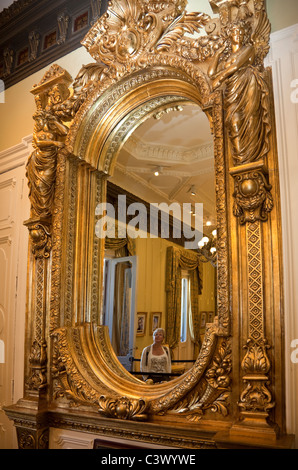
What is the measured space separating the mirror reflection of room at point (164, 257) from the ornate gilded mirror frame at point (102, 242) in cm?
11

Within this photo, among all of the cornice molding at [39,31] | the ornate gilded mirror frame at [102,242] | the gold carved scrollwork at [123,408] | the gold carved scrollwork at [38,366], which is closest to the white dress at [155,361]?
the ornate gilded mirror frame at [102,242]

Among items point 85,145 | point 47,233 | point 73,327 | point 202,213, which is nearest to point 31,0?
point 85,145

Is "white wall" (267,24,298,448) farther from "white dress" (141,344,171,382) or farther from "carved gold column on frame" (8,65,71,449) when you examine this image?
"carved gold column on frame" (8,65,71,449)

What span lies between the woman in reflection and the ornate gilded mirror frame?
0.10m

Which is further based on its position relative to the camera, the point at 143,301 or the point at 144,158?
the point at 144,158

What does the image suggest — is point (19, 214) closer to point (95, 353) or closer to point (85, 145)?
point (85, 145)

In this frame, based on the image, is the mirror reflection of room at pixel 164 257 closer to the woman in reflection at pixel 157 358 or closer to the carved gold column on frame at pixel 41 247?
the woman in reflection at pixel 157 358

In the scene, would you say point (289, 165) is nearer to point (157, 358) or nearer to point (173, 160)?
point (173, 160)

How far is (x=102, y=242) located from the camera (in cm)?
332

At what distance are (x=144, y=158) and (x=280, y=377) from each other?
1.78 metres

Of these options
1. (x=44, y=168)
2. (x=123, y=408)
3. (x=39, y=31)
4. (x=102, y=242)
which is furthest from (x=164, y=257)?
(x=39, y=31)

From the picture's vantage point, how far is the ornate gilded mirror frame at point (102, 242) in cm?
234

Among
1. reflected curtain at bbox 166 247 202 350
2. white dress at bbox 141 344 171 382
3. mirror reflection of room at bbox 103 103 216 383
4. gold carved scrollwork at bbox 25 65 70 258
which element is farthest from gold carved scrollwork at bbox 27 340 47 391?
reflected curtain at bbox 166 247 202 350

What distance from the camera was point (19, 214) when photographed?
3.79m
